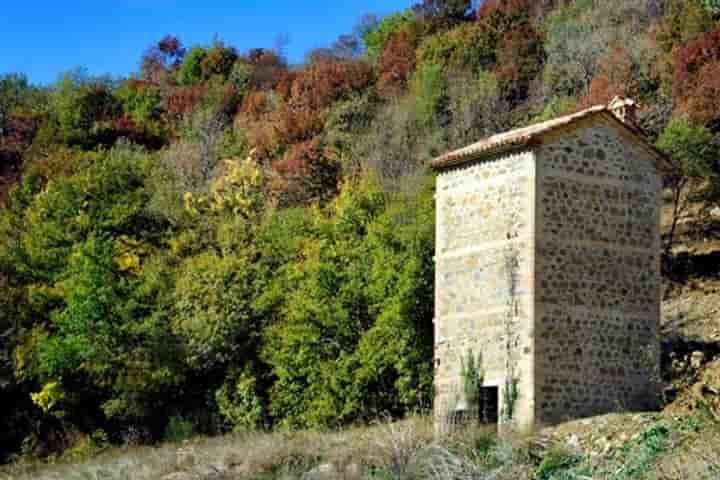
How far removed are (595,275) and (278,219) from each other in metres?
16.0

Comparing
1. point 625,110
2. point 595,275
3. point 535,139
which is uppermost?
point 625,110

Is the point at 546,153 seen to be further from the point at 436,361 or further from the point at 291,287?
the point at 291,287

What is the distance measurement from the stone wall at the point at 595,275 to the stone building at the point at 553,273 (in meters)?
0.02

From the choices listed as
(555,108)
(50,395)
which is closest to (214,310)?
(50,395)

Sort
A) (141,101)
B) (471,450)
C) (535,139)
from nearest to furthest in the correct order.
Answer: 1. (471,450)
2. (535,139)
3. (141,101)

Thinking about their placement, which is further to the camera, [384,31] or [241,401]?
[384,31]

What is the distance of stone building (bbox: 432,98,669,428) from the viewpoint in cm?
2264

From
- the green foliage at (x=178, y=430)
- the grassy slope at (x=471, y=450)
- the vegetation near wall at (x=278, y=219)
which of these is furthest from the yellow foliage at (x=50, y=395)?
the grassy slope at (x=471, y=450)

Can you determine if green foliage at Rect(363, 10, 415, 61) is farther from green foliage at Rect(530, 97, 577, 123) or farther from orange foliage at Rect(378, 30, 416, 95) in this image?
green foliage at Rect(530, 97, 577, 123)

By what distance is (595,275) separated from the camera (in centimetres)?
2330

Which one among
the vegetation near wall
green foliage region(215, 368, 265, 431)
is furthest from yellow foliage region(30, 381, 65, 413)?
green foliage region(215, 368, 265, 431)

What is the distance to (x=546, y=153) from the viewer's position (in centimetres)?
2306

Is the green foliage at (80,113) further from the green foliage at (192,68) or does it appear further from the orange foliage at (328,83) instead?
the orange foliage at (328,83)

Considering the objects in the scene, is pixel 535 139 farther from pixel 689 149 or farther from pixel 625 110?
pixel 689 149
